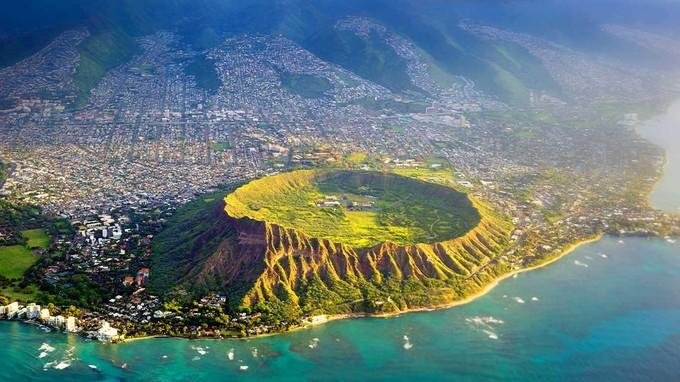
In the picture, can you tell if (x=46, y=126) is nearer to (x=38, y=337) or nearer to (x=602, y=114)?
(x=38, y=337)

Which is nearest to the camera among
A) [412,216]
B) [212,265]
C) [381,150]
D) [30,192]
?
[212,265]

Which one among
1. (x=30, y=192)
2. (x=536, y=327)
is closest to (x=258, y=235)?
(x=536, y=327)

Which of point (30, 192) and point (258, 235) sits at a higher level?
point (258, 235)

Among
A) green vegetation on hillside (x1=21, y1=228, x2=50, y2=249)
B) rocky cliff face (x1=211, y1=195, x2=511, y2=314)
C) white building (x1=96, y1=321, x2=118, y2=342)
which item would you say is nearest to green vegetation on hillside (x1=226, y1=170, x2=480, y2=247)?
rocky cliff face (x1=211, y1=195, x2=511, y2=314)

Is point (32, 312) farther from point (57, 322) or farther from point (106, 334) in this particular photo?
point (106, 334)

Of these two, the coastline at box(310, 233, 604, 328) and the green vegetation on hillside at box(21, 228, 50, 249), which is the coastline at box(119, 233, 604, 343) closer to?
the coastline at box(310, 233, 604, 328)
